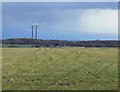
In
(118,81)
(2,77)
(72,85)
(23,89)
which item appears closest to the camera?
(23,89)

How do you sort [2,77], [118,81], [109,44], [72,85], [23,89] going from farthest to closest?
[109,44], [2,77], [118,81], [72,85], [23,89]

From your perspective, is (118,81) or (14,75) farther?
(14,75)

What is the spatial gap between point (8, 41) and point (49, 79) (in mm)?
118743

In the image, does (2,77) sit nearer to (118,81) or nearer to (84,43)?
(118,81)

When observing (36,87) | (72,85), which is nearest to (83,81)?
(72,85)

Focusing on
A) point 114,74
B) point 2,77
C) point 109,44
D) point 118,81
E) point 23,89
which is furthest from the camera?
point 109,44

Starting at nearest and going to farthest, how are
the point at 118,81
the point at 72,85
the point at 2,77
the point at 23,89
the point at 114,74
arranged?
1. the point at 23,89
2. the point at 72,85
3. the point at 118,81
4. the point at 2,77
5. the point at 114,74

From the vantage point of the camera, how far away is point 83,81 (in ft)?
80.3

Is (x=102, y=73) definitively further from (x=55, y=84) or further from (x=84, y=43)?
(x=84, y=43)

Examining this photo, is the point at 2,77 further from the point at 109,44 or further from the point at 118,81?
the point at 109,44

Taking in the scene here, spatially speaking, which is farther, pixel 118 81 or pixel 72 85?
pixel 118 81

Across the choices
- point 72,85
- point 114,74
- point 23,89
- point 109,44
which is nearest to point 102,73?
point 114,74

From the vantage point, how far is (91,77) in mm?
26531

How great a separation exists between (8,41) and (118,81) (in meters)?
120
